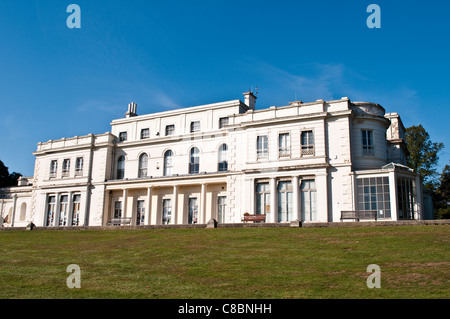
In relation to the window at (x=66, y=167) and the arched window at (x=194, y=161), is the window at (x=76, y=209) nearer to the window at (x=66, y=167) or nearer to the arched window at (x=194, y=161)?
the window at (x=66, y=167)

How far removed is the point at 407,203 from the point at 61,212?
102 ft

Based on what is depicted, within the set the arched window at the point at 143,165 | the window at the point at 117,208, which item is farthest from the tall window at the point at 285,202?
the window at the point at 117,208

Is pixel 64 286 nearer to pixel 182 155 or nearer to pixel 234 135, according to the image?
pixel 234 135

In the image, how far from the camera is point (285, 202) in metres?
29.8

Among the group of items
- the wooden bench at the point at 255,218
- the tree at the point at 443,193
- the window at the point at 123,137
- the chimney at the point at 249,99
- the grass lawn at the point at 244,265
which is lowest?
the grass lawn at the point at 244,265

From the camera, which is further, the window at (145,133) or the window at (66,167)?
the window at (66,167)

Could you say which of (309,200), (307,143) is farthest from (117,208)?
(307,143)

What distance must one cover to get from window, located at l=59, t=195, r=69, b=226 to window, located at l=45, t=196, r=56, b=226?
0.83 metres

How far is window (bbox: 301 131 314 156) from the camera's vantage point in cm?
2986

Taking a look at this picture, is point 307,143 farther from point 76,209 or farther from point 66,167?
point 66,167

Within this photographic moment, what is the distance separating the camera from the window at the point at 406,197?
2720 centimetres

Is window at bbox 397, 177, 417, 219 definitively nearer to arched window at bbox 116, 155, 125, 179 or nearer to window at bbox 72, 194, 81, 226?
arched window at bbox 116, 155, 125, 179

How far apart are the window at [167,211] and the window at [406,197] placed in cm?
1899

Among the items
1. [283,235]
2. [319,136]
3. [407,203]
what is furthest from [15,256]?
[407,203]
